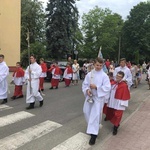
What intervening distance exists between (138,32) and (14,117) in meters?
49.2

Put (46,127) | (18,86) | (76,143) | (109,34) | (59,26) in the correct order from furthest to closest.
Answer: (109,34)
(59,26)
(18,86)
(46,127)
(76,143)

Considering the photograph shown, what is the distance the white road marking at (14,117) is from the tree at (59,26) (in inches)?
978

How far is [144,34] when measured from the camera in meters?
54.3

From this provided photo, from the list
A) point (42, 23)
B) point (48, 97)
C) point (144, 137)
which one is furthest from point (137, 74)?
point (42, 23)

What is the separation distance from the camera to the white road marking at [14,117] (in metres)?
7.85

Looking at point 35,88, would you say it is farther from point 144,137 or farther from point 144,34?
point 144,34

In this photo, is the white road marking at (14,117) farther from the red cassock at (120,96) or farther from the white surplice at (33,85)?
the red cassock at (120,96)

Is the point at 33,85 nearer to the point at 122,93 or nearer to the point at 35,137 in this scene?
the point at 35,137

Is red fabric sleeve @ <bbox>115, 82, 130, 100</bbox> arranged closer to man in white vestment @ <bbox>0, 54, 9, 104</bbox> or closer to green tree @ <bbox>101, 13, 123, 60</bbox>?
man in white vestment @ <bbox>0, 54, 9, 104</bbox>

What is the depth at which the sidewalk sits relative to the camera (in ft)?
20.1

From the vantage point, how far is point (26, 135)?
22.0ft

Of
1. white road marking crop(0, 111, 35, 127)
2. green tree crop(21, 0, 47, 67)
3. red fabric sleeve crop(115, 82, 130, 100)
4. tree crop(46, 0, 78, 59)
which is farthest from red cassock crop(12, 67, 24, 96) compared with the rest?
green tree crop(21, 0, 47, 67)

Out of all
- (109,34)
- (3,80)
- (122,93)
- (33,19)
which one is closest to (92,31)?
(109,34)

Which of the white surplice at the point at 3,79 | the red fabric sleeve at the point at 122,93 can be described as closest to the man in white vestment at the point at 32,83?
the white surplice at the point at 3,79
